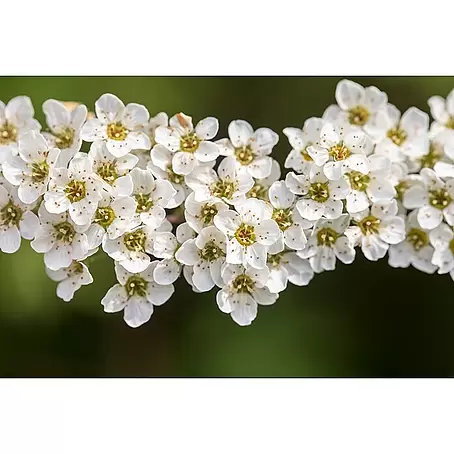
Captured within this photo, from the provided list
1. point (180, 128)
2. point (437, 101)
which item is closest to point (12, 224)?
point (180, 128)

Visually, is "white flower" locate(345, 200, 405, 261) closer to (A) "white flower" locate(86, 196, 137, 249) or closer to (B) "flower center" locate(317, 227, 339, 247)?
(B) "flower center" locate(317, 227, 339, 247)

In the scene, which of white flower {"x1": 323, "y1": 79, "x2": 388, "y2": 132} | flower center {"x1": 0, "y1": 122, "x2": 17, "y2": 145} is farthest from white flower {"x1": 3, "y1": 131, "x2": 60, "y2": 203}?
white flower {"x1": 323, "y1": 79, "x2": 388, "y2": 132}

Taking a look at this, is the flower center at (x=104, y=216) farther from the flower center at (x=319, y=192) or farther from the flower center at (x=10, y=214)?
the flower center at (x=319, y=192)

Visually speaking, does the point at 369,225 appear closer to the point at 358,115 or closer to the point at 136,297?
the point at 358,115

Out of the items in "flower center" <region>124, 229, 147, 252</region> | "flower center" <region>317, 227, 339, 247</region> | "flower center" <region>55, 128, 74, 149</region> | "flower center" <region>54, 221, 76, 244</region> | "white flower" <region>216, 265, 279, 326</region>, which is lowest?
"white flower" <region>216, 265, 279, 326</region>

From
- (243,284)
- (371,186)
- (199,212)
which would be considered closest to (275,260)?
(243,284)

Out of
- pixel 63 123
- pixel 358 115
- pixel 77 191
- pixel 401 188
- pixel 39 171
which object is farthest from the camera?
pixel 358 115
